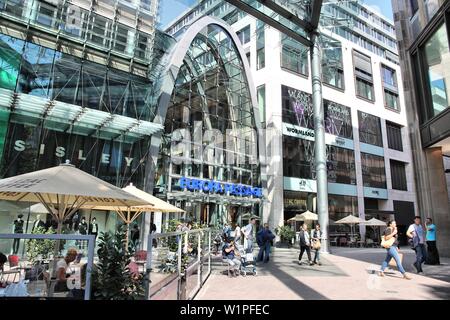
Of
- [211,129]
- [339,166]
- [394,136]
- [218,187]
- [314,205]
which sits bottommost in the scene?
[314,205]

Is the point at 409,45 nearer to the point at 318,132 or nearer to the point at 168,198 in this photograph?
the point at 318,132

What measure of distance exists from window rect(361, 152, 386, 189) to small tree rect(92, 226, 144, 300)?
38.1 meters

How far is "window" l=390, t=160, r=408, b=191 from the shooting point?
4297cm

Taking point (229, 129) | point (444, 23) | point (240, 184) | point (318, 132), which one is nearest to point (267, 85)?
point (229, 129)

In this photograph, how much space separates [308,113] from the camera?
113ft

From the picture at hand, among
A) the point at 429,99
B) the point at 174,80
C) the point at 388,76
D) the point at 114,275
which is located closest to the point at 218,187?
the point at 174,80

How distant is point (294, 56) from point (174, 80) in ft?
50.7

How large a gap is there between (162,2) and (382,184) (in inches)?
1240

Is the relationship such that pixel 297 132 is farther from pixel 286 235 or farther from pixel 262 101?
pixel 286 235

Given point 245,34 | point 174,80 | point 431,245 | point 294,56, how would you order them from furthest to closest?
point 245,34
point 294,56
point 174,80
point 431,245

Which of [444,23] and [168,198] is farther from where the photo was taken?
[168,198]

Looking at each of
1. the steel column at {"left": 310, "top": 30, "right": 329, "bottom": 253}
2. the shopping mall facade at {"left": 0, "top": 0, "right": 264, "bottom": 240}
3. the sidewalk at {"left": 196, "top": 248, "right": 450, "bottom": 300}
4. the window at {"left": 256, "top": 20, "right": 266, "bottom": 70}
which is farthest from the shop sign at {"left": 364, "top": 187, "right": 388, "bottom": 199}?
the sidewalk at {"left": 196, "top": 248, "right": 450, "bottom": 300}

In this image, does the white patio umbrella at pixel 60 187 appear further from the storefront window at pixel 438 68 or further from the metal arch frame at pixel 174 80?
the metal arch frame at pixel 174 80

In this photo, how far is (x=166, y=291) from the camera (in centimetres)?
512
